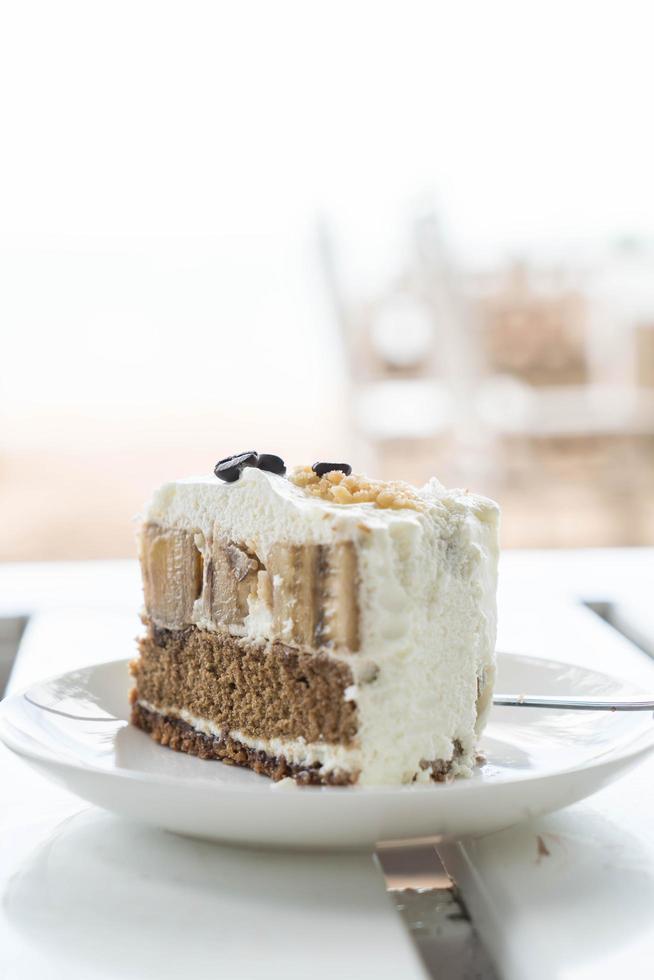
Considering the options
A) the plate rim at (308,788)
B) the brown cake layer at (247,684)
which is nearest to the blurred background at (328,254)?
the brown cake layer at (247,684)

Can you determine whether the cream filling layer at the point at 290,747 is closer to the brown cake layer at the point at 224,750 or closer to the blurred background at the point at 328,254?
the brown cake layer at the point at 224,750

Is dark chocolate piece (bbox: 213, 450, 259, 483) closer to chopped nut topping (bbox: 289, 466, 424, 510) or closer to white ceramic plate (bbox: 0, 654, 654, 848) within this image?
chopped nut topping (bbox: 289, 466, 424, 510)

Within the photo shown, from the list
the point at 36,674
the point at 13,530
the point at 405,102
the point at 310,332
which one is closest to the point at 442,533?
the point at 36,674

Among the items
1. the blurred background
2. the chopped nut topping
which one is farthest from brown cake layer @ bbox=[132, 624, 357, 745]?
the blurred background

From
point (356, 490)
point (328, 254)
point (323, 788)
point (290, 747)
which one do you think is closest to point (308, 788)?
point (323, 788)

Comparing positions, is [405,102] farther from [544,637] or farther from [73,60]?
[544,637]

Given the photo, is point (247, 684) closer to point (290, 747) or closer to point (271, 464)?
point (290, 747)
